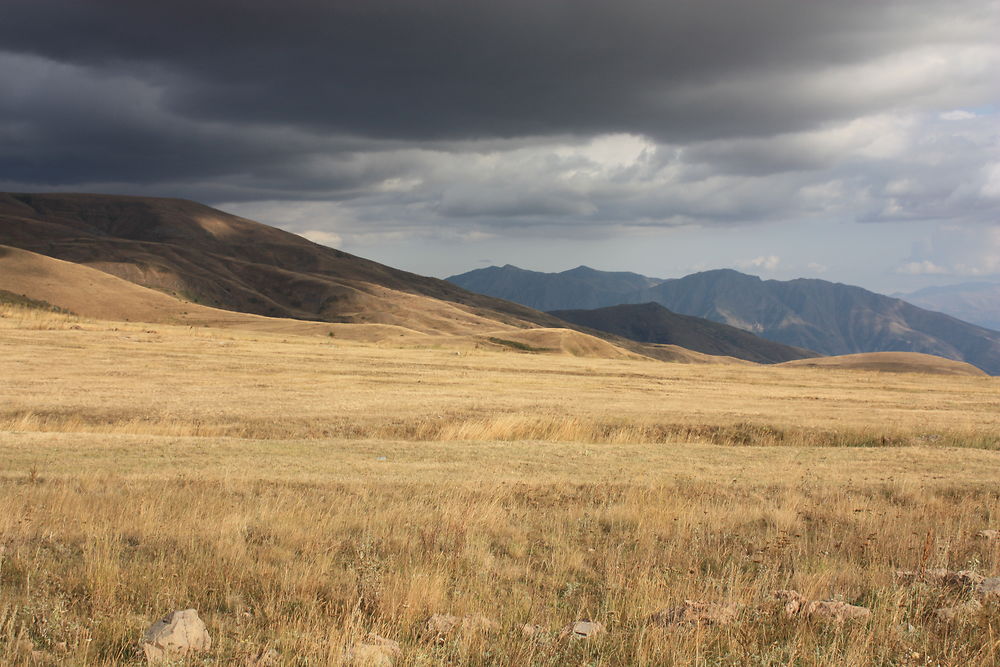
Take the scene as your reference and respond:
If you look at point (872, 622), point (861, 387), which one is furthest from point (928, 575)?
point (861, 387)

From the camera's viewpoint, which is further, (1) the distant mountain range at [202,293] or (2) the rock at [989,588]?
(1) the distant mountain range at [202,293]

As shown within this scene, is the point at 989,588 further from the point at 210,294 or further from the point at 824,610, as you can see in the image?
the point at 210,294

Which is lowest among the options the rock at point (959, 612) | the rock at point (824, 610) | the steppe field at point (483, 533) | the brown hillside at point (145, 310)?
the steppe field at point (483, 533)

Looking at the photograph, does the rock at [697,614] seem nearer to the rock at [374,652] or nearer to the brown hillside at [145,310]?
the rock at [374,652]

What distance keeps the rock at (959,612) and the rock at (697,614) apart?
2.10 metres

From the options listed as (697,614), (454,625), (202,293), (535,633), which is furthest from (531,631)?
(202,293)

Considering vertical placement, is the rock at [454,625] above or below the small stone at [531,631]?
below

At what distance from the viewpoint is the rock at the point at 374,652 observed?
5.68 meters

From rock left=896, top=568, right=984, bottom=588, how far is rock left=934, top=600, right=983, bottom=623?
761 mm

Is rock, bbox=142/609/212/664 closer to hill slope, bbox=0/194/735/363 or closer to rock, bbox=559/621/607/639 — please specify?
rock, bbox=559/621/607/639

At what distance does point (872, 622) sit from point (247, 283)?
194806mm

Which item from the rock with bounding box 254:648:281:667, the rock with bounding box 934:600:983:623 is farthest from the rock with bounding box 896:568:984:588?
the rock with bounding box 254:648:281:667

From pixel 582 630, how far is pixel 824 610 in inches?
102

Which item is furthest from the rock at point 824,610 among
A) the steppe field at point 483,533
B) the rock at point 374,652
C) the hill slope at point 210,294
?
the hill slope at point 210,294
